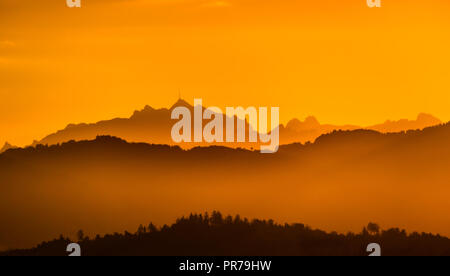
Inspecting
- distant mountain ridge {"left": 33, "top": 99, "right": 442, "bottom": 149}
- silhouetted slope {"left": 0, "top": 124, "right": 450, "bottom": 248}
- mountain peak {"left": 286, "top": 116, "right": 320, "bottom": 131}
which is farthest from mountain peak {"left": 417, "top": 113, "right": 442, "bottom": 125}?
mountain peak {"left": 286, "top": 116, "right": 320, "bottom": 131}

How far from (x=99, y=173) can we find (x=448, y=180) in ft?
68.3

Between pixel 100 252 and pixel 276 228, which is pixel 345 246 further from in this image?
pixel 100 252

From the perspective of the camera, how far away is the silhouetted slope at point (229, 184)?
1603 inches

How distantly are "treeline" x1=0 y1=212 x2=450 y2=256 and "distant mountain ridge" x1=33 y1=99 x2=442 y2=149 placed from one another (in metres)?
4.30

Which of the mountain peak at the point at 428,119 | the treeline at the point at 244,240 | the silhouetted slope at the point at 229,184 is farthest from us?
the silhouetted slope at the point at 229,184

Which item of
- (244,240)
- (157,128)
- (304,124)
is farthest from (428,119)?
(157,128)

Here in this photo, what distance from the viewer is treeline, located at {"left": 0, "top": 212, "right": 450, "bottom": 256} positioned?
3728 cm

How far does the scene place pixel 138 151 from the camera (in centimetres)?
4856

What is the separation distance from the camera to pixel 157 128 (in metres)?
43.7

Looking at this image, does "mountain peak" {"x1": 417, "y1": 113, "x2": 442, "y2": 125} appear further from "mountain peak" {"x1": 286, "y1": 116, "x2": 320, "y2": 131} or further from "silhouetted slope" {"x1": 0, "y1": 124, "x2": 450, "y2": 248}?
"mountain peak" {"x1": 286, "y1": 116, "x2": 320, "y2": 131}

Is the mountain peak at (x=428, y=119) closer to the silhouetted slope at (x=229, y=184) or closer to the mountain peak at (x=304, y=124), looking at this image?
the silhouetted slope at (x=229, y=184)

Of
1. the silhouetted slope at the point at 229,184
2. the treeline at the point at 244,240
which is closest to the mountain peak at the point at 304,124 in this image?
the silhouetted slope at the point at 229,184

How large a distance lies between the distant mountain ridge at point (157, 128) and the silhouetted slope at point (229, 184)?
1.12 m
